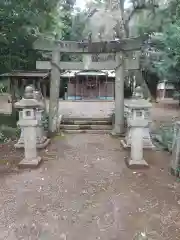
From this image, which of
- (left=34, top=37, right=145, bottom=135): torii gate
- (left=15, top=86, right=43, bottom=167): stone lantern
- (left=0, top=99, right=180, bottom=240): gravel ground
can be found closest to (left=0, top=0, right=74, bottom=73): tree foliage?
(left=34, top=37, right=145, bottom=135): torii gate

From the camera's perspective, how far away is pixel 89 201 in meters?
4.54

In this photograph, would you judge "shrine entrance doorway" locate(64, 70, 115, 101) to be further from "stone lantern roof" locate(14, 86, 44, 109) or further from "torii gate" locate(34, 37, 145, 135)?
"stone lantern roof" locate(14, 86, 44, 109)

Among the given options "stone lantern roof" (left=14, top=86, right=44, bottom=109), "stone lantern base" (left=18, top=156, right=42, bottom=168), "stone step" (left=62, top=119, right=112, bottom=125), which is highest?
"stone lantern roof" (left=14, top=86, right=44, bottom=109)

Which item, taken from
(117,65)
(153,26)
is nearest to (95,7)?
(153,26)

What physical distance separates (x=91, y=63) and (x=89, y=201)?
6.07 m

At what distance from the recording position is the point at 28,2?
24.7 feet

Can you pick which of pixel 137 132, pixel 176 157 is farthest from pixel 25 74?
pixel 176 157

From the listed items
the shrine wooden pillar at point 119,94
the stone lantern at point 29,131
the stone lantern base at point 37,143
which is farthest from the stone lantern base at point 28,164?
the shrine wooden pillar at point 119,94

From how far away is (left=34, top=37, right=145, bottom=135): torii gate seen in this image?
9344 millimetres

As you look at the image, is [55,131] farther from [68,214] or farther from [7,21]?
[68,214]

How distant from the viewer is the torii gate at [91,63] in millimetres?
9344

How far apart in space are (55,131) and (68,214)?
5.74 metres

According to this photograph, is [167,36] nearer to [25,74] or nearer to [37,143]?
[25,74]

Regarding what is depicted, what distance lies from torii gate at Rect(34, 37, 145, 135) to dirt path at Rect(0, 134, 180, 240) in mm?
2884
